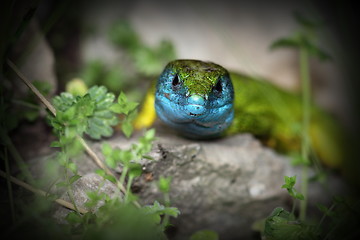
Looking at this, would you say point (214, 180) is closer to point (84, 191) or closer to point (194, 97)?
point (194, 97)

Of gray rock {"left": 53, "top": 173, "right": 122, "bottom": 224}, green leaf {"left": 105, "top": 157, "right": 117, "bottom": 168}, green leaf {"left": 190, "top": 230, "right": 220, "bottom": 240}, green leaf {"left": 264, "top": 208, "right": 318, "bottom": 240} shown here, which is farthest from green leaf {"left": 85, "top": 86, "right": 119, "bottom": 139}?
green leaf {"left": 264, "top": 208, "right": 318, "bottom": 240}

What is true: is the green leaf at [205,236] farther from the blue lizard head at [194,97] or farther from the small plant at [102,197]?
the blue lizard head at [194,97]

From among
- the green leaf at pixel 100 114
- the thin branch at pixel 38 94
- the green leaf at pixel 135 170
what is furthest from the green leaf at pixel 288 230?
the thin branch at pixel 38 94

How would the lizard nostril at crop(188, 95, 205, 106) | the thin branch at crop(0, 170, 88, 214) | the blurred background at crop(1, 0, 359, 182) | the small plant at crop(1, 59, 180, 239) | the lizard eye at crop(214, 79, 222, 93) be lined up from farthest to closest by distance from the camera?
the blurred background at crop(1, 0, 359, 182) → the lizard eye at crop(214, 79, 222, 93) → the lizard nostril at crop(188, 95, 205, 106) → the thin branch at crop(0, 170, 88, 214) → the small plant at crop(1, 59, 180, 239)

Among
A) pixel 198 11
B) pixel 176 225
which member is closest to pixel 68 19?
pixel 198 11

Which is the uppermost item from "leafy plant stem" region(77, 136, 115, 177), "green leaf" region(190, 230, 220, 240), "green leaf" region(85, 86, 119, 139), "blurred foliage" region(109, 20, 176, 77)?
"blurred foliage" region(109, 20, 176, 77)

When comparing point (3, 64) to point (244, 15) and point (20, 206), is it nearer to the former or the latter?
point (20, 206)

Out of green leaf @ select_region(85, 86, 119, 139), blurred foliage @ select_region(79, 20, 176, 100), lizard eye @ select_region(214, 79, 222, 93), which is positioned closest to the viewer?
green leaf @ select_region(85, 86, 119, 139)

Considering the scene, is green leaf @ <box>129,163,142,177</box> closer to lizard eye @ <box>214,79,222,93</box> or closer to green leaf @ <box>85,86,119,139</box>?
green leaf @ <box>85,86,119,139</box>

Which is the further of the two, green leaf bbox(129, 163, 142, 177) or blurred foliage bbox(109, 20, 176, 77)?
blurred foliage bbox(109, 20, 176, 77)
